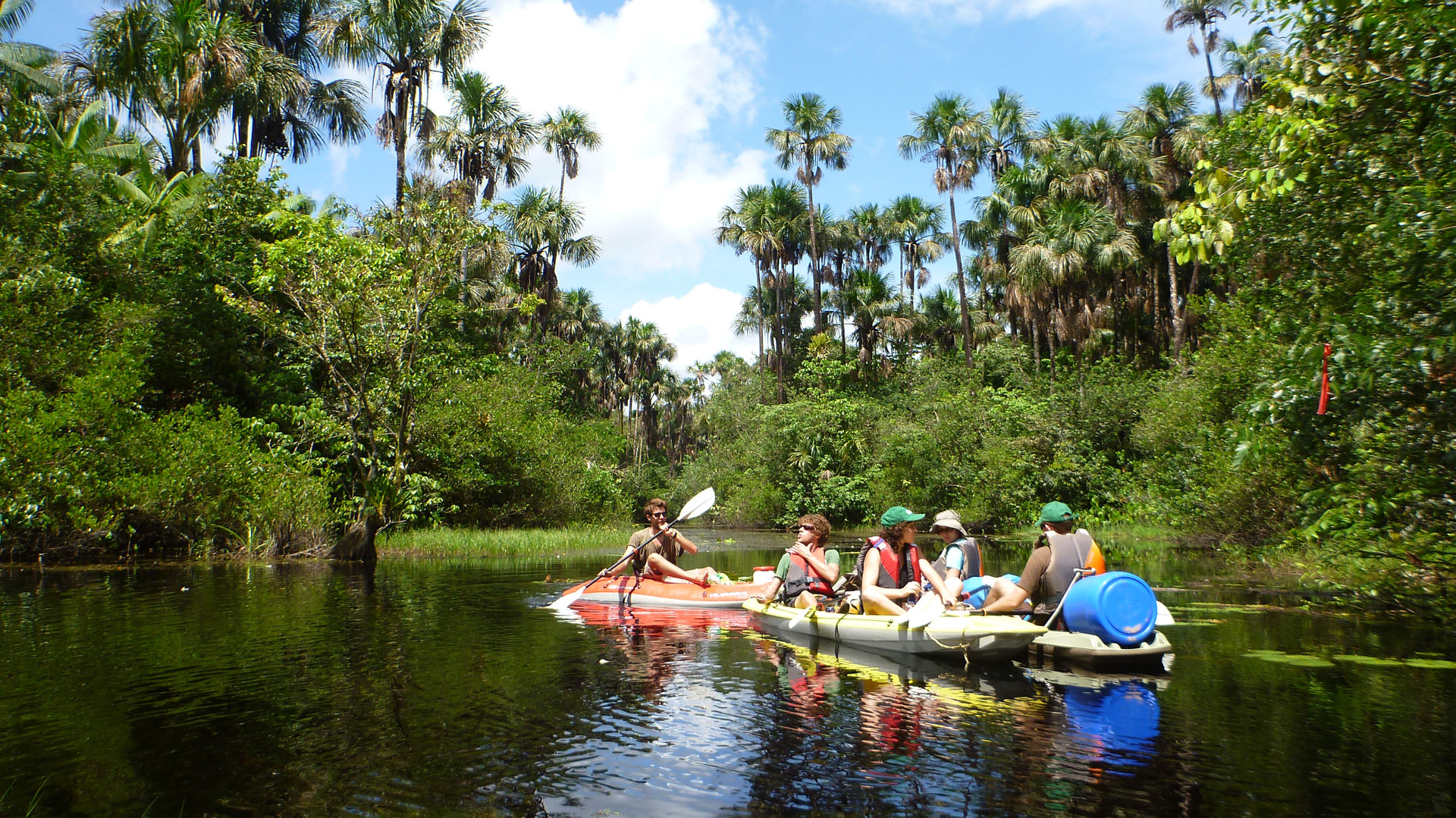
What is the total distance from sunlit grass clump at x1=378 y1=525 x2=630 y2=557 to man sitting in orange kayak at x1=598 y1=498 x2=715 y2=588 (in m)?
10.2

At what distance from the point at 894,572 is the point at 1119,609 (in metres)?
2.16

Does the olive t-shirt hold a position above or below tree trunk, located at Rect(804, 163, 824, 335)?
below

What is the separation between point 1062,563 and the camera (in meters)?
8.07

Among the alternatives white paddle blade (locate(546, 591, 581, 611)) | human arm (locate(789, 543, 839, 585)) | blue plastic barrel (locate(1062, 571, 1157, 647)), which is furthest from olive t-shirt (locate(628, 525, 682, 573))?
blue plastic barrel (locate(1062, 571, 1157, 647))

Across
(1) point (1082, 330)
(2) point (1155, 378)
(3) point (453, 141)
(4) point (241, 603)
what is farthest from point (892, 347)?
(4) point (241, 603)

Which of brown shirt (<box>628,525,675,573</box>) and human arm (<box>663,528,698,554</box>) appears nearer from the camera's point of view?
human arm (<box>663,528,698,554</box>)

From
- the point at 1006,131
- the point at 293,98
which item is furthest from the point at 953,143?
the point at 293,98

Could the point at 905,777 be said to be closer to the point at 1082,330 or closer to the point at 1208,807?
the point at 1208,807

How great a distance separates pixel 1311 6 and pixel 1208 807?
5.93m

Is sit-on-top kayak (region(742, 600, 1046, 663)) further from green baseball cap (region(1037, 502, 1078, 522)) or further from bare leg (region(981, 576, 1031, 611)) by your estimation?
green baseball cap (region(1037, 502, 1078, 522))

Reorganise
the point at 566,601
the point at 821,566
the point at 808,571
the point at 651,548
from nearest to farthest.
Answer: the point at 821,566, the point at 808,571, the point at 566,601, the point at 651,548

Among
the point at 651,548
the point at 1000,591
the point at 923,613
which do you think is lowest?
the point at 923,613

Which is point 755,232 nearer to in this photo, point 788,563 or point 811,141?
point 811,141

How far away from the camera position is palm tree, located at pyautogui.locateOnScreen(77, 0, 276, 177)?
23.2m
